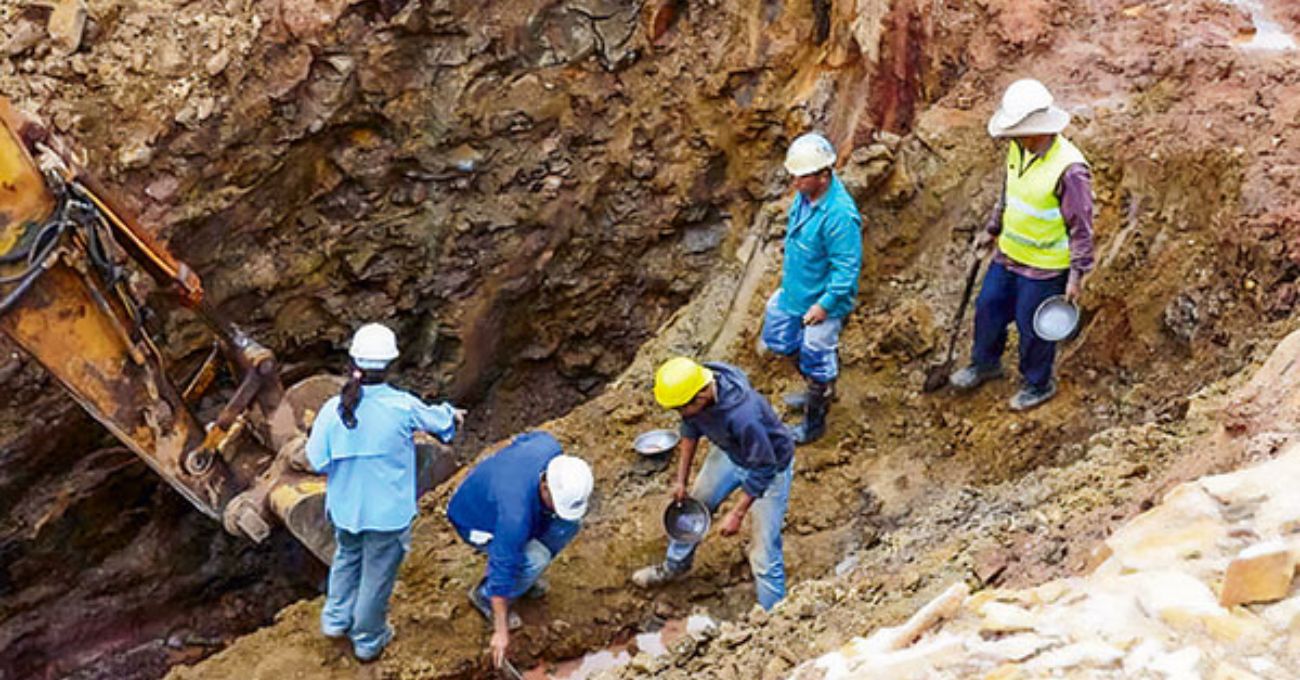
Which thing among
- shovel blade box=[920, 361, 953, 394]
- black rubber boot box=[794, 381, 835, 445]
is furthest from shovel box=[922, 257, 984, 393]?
black rubber boot box=[794, 381, 835, 445]

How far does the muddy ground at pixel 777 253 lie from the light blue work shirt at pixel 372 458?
3.09ft

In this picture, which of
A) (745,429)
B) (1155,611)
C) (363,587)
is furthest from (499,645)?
(1155,611)

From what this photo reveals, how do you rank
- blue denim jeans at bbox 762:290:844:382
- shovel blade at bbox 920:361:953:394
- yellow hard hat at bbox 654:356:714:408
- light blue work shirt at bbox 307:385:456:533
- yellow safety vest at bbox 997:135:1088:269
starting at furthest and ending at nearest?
shovel blade at bbox 920:361:953:394 < blue denim jeans at bbox 762:290:844:382 < yellow safety vest at bbox 997:135:1088:269 < light blue work shirt at bbox 307:385:456:533 < yellow hard hat at bbox 654:356:714:408

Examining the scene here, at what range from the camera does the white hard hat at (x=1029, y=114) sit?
5.36 m

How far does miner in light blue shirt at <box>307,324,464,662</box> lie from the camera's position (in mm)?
5027

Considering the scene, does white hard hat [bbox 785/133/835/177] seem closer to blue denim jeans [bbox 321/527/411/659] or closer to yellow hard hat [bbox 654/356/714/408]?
yellow hard hat [bbox 654/356/714/408]

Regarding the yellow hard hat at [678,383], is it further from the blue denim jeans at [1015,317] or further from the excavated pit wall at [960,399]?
the blue denim jeans at [1015,317]

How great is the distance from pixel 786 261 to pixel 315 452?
2478 millimetres

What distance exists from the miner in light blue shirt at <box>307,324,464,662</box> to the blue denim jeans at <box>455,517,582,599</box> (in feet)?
1.05

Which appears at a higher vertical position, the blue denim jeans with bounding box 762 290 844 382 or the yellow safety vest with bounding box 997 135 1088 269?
the yellow safety vest with bounding box 997 135 1088 269

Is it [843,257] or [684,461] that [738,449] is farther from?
[843,257]

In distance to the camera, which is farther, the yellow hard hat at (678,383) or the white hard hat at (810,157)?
the white hard hat at (810,157)

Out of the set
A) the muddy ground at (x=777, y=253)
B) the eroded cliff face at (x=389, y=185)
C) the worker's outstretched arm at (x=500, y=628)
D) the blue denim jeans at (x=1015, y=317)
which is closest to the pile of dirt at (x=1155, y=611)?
the muddy ground at (x=777, y=253)

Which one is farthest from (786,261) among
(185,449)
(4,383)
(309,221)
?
(4,383)
